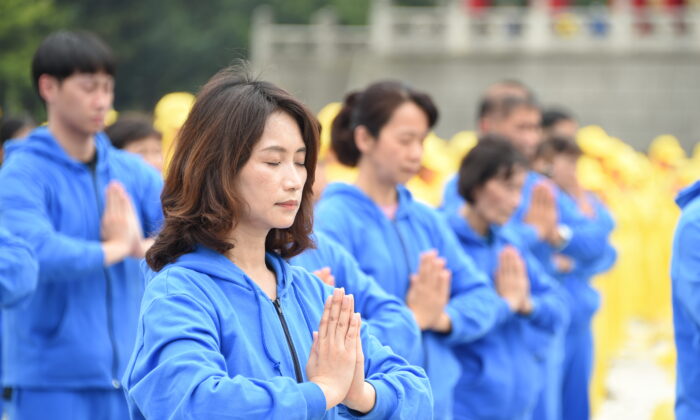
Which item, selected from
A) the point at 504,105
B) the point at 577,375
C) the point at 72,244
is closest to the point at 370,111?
the point at 72,244

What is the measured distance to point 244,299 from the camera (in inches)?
118

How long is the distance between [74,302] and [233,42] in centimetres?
3142

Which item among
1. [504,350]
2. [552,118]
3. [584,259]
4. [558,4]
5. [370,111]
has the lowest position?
[504,350]

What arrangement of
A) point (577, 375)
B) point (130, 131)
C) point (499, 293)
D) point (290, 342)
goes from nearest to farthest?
point (290, 342)
point (499, 293)
point (130, 131)
point (577, 375)

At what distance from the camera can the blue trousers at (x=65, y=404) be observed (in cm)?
487

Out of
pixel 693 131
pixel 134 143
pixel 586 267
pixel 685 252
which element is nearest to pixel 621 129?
pixel 693 131

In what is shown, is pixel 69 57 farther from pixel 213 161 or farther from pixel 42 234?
pixel 213 161

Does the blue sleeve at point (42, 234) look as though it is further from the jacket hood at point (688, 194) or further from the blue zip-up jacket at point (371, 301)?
the jacket hood at point (688, 194)

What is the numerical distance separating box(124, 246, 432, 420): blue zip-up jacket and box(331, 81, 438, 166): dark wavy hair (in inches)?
72.0

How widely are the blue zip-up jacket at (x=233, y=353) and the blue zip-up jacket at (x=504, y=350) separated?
2.31 meters

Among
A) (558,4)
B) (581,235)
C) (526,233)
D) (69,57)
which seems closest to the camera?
(69,57)

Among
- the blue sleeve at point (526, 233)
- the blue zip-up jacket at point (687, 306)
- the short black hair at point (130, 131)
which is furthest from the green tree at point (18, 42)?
the blue zip-up jacket at point (687, 306)

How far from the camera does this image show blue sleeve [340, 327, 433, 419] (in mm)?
3057

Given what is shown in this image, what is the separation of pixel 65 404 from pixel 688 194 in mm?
2427
